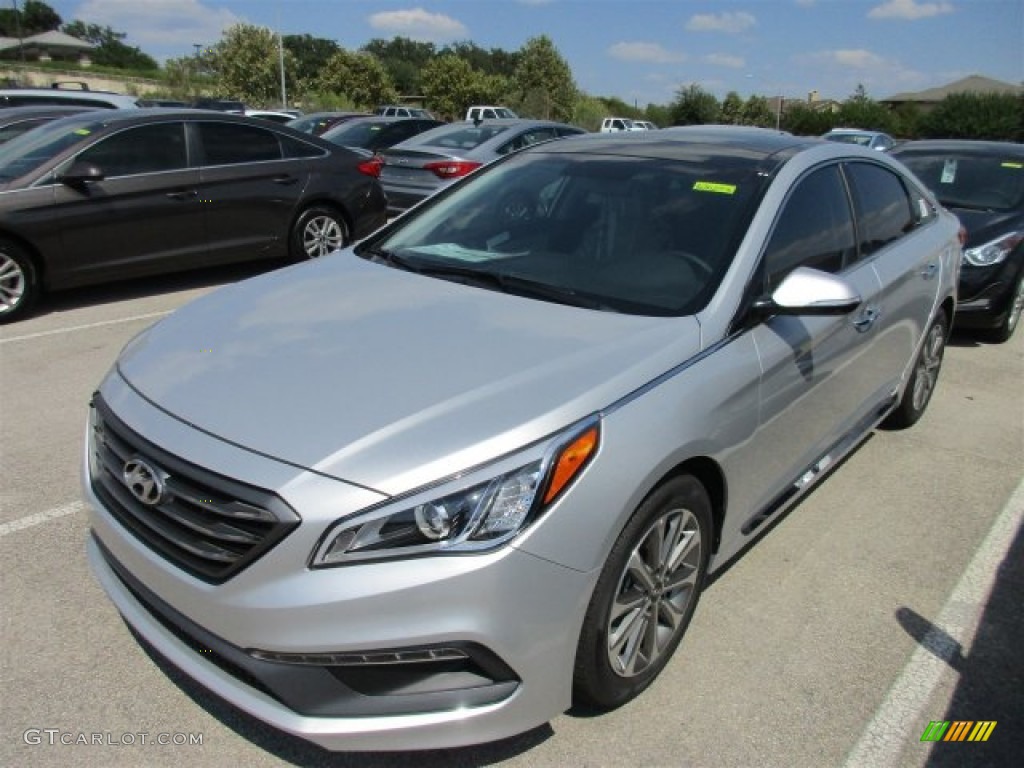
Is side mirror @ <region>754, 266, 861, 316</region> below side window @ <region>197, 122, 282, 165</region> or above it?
below

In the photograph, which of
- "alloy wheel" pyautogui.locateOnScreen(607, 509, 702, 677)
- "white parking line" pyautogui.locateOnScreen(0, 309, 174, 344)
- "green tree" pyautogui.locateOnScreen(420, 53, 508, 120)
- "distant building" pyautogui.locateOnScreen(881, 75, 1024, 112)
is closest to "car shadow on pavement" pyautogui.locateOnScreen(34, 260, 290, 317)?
"white parking line" pyautogui.locateOnScreen(0, 309, 174, 344)

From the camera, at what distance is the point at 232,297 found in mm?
3117

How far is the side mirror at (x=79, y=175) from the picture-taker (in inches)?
252

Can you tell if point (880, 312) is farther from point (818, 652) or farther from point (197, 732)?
point (197, 732)

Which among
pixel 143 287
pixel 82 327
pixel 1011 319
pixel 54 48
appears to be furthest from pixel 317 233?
pixel 54 48

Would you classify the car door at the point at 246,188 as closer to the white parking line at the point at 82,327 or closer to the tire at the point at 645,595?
the white parking line at the point at 82,327

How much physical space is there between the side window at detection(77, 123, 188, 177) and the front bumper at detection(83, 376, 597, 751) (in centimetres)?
563

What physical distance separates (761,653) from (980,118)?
178 ft

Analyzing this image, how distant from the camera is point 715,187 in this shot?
10.3 feet

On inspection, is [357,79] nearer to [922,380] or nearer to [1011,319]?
[1011,319]

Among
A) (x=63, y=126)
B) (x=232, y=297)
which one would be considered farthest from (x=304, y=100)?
(x=232, y=297)

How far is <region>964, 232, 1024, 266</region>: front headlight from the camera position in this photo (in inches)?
257

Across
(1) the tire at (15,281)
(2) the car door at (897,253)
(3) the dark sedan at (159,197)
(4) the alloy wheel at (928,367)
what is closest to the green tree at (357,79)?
(3) the dark sedan at (159,197)

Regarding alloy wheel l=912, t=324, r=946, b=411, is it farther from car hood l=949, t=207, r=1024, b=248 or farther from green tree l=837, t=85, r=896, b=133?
green tree l=837, t=85, r=896, b=133
